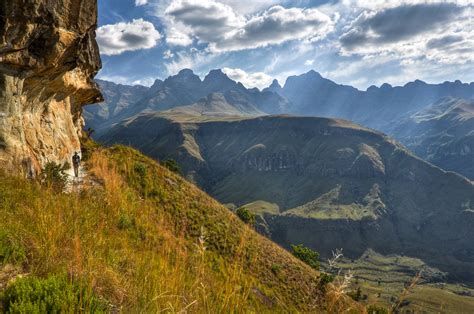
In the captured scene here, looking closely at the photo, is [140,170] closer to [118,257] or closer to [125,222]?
[125,222]

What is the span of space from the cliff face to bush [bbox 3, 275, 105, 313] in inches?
329

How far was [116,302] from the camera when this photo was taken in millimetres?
4898

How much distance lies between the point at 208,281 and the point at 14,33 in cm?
1128

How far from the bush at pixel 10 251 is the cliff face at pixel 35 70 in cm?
699

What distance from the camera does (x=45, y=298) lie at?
404 cm

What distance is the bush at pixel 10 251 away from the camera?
5160 millimetres

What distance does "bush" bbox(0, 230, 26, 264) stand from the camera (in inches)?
203

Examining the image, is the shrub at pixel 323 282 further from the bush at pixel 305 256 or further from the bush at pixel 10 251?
the bush at pixel 305 256

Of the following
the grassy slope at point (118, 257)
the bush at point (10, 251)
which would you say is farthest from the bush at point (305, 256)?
the bush at point (10, 251)

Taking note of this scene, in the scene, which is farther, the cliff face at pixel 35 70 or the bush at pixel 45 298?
the cliff face at pixel 35 70

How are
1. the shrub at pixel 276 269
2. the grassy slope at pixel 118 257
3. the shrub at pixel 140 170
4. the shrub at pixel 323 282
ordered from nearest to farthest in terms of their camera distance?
the grassy slope at pixel 118 257 → the shrub at pixel 323 282 → the shrub at pixel 140 170 → the shrub at pixel 276 269

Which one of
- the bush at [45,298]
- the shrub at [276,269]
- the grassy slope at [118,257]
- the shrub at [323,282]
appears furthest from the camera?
the shrub at [276,269]

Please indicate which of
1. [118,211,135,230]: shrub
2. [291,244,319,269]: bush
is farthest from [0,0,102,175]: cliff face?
[291,244,319,269]: bush

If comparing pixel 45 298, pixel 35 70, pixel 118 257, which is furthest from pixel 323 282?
pixel 45 298
